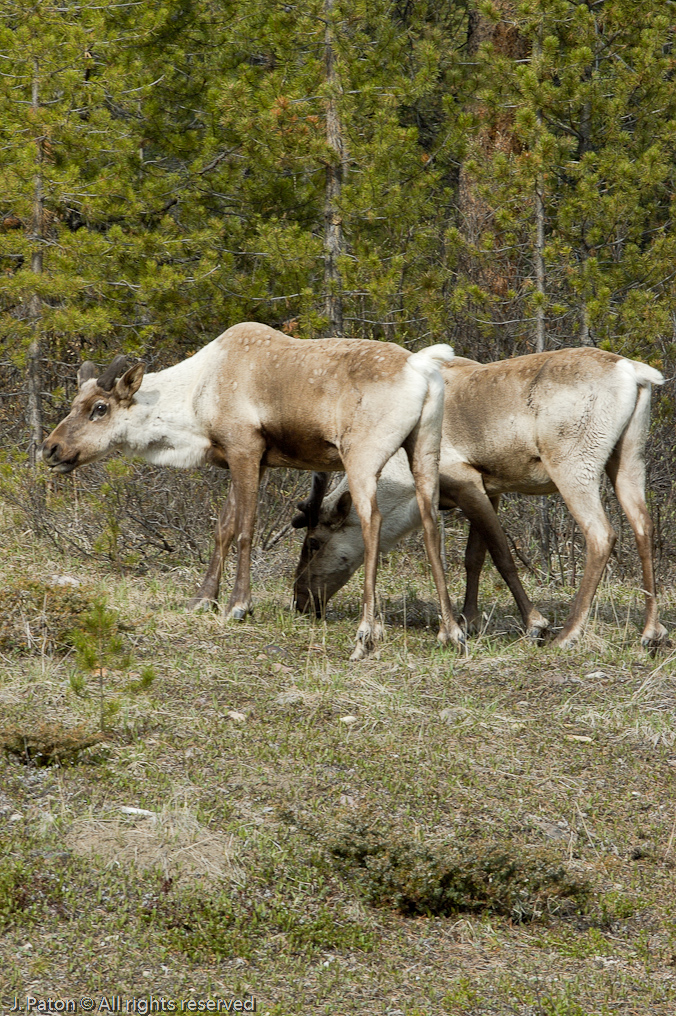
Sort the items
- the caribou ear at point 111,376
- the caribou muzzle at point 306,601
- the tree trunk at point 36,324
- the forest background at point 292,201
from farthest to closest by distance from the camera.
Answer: the tree trunk at point 36,324
the forest background at point 292,201
the caribou muzzle at point 306,601
the caribou ear at point 111,376

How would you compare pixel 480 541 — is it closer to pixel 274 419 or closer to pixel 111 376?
pixel 274 419

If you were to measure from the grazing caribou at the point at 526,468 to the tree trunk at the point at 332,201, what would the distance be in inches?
100

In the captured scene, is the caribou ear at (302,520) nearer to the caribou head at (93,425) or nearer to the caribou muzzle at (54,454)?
the caribou head at (93,425)

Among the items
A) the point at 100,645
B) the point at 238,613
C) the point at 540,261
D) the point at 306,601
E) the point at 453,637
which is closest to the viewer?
the point at 100,645

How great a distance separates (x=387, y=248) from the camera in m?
12.1

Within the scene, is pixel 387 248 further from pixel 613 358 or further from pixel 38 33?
A: pixel 613 358

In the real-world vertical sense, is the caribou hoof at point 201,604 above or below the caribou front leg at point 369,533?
below

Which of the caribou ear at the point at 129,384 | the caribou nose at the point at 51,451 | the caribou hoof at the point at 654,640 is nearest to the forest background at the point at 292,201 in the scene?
the caribou nose at the point at 51,451

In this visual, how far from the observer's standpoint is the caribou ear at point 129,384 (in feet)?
27.8

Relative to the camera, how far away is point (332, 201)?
10.8 meters

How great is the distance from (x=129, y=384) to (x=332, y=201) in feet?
11.0

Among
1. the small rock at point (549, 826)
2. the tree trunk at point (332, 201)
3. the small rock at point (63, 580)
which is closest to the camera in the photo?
the small rock at point (549, 826)

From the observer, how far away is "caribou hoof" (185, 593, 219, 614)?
26.9ft

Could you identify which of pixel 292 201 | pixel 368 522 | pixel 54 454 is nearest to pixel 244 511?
pixel 368 522
